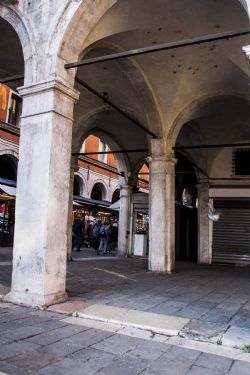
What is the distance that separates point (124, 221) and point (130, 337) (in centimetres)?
1218

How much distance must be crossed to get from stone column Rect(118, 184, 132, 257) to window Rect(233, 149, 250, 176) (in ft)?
15.3

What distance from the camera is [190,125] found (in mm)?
13555

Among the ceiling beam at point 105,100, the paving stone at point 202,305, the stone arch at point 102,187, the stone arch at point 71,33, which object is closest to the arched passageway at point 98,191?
the stone arch at point 102,187

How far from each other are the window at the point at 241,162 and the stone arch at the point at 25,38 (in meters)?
10.7

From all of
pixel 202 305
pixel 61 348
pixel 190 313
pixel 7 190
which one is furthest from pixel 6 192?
pixel 61 348

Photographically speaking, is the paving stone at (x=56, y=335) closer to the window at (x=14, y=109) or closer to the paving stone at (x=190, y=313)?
the paving stone at (x=190, y=313)

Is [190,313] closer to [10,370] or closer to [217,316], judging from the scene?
[217,316]

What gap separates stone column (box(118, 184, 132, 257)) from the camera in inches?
631

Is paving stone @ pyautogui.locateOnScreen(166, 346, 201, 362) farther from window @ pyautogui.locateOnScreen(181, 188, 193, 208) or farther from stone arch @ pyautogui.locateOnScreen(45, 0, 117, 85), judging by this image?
window @ pyautogui.locateOnScreen(181, 188, 193, 208)

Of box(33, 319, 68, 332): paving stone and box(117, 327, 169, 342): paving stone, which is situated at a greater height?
box(33, 319, 68, 332): paving stone

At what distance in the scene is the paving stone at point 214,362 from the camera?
3234 mm

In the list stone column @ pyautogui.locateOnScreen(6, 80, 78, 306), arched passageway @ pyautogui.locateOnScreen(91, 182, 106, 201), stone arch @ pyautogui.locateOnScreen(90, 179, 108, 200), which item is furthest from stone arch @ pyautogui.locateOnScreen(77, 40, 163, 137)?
arched passageway @ pyautogui.locateOnScreen(91, 182, 106, 201)

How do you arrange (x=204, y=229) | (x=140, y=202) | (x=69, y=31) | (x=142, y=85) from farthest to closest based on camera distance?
(x=140, y=202)
(x=204, y=229)
(x=142, y=85)
(x=69, y=31)

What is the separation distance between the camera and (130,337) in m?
4.03
